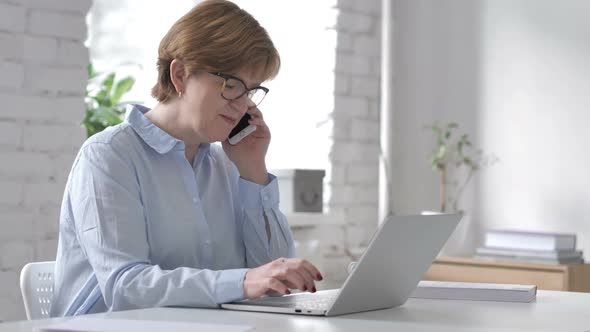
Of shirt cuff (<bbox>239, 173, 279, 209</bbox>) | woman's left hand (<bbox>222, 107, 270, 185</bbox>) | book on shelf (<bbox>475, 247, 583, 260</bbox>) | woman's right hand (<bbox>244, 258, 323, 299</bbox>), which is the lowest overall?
book on shelf (<bbox>475, 247, 583, 260</bbox>)

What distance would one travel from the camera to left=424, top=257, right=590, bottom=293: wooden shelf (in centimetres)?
325

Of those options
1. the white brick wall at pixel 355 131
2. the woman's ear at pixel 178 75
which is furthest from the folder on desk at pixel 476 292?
the white brick wall at pixel 355 131

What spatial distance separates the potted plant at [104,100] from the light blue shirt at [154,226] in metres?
1.08

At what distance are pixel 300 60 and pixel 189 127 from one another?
191cm

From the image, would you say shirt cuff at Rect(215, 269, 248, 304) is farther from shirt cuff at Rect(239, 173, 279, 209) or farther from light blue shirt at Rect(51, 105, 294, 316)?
shirt cuff at Rect(239, 173, 279, 209)

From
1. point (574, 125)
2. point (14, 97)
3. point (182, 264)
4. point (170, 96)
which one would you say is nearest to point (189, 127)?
point (170, 96)

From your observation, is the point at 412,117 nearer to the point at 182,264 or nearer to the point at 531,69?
the point at 531,69

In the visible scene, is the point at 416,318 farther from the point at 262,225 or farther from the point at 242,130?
the point at 242,130

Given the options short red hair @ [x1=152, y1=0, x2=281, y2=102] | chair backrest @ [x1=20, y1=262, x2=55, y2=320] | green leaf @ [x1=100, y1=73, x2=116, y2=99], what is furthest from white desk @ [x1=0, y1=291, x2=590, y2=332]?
green leaf @ [x1=100, y1=73, x2=116, y2=99]

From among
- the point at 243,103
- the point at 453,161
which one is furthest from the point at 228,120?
the point at 453,161

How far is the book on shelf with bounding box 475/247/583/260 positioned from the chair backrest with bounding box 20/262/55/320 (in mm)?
1922

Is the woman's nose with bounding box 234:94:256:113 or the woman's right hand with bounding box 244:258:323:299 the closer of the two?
the woman's right hand with bounding box 244:258:323:299

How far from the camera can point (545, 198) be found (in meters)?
3.71

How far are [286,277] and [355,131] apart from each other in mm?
2395
